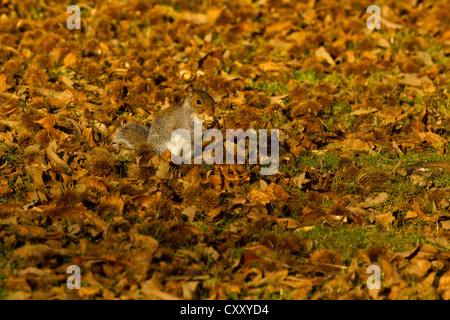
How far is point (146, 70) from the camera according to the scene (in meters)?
6.75

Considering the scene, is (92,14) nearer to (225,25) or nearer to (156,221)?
(225,25)

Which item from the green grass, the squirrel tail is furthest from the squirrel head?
the green grass

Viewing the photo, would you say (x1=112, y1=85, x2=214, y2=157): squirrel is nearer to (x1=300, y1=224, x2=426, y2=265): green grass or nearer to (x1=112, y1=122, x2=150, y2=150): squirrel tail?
(x1=112, y1=122, x2=150, y2=150): squirrel tail

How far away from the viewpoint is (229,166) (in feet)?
16.3

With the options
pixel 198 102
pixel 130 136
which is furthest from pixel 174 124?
pixel 130 136

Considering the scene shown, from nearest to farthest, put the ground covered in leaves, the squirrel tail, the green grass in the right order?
the ground covered in leaves → the green grass → the squirrel tail

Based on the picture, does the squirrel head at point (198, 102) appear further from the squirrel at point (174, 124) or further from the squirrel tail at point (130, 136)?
the squirrel tail at point (130, 136)

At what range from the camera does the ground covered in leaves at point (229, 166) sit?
3648mm

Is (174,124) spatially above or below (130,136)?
above

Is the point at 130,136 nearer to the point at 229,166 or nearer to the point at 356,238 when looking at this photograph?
the point at 229,166

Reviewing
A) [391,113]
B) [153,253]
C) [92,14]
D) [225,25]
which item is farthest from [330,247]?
[92,14]

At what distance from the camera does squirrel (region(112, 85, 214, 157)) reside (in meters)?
5.26

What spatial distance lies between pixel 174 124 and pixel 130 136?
16.3 inches


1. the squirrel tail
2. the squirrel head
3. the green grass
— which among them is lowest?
the green grass
